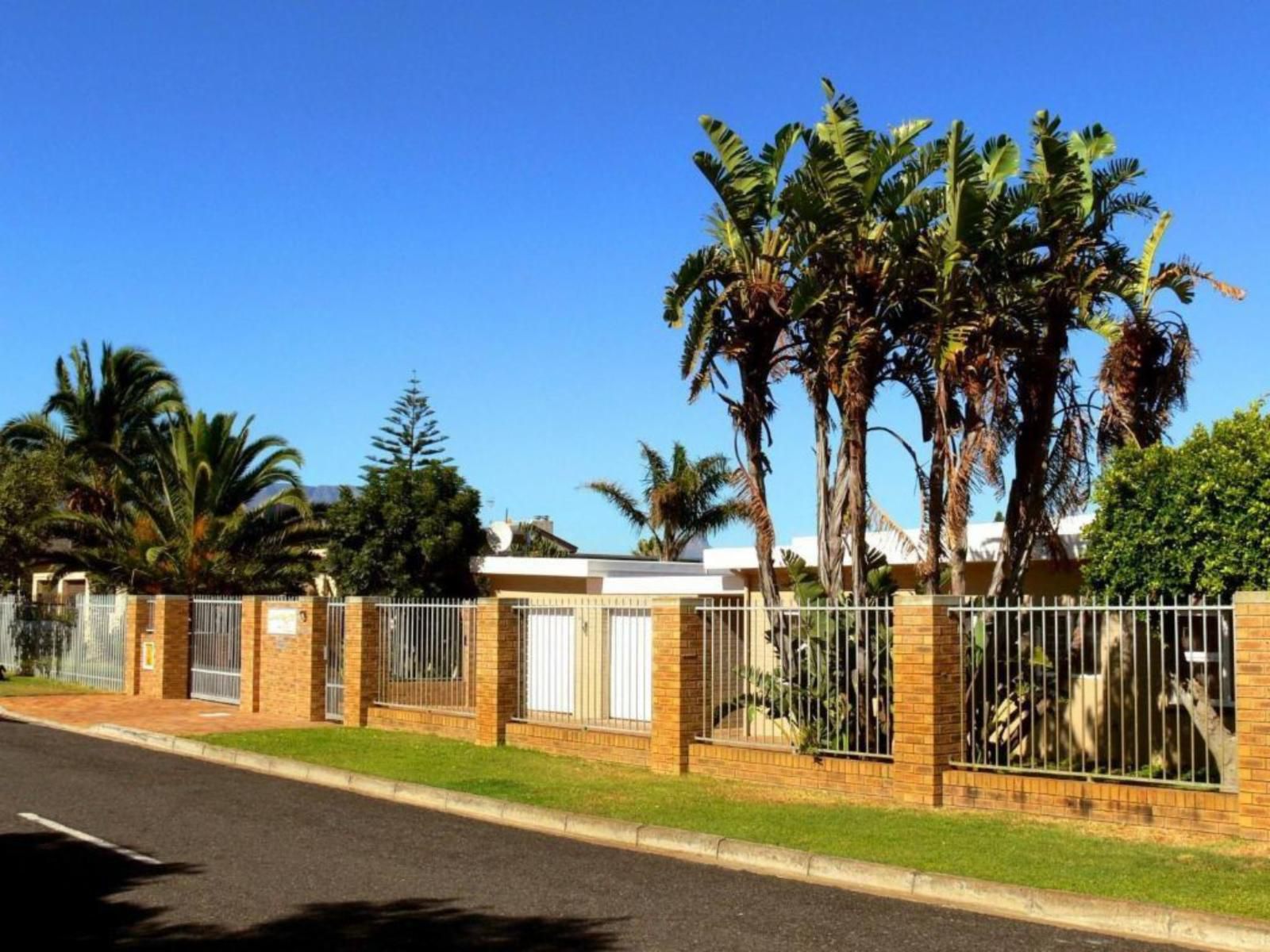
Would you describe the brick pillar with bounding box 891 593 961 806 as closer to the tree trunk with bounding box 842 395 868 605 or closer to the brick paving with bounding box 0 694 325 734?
the tree trunk with bounding box 842 395 868 605

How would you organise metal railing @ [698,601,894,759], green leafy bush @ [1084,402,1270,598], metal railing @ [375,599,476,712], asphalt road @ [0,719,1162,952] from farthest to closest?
metal railing @ [375,599,476,712] → metal railing @ [698,601,894,759] → green leafy bush @ [1084,402,1270,598] → asphalt road @ [0,719,1162,952]

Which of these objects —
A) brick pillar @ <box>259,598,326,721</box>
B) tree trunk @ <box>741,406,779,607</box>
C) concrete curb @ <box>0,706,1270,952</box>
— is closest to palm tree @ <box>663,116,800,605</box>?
tree trunk @ <box>741,406,779,607</box>

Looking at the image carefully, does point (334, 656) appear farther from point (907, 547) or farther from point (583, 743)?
point (907, 547)

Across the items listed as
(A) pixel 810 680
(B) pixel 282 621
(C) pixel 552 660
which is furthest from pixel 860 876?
(B) pixel 282 621

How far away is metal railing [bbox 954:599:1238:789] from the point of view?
1148 centimetres

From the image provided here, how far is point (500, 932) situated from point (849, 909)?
7.91 ft

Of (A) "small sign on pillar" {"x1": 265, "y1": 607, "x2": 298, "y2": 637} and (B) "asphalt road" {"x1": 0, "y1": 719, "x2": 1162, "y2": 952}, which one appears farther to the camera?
(A) "small sign on pillar" {"x1": 265, "y1": 607, "x2": 298, "y2": 637}

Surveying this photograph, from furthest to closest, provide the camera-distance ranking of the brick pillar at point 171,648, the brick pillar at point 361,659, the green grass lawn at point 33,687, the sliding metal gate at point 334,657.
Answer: the green grass lawn at point 33,687 < the brick pillar at point 171,648 < the sliding metal gate at point 334,657 < the brick pillar at point 361,659

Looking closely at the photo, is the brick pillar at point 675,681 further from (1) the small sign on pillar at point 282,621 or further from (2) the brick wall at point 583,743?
(1) the small sign on pillar at point 282,621

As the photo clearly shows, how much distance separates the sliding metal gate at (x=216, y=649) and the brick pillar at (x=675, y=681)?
1090 centimetres

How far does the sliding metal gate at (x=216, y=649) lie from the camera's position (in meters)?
24.0

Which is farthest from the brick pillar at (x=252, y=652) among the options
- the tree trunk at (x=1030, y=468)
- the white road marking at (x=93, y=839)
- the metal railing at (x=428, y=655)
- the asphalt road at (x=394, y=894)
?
the tree trunk at (x=1030, y=468)

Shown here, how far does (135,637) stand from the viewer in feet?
85.9

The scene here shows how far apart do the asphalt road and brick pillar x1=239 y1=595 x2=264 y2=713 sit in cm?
1009
